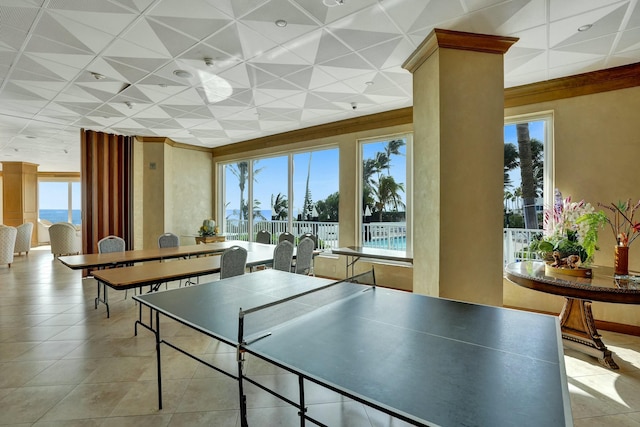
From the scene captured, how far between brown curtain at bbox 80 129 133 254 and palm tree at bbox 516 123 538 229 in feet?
24.1

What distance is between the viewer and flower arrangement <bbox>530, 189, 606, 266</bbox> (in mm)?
2840

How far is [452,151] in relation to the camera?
113 inches

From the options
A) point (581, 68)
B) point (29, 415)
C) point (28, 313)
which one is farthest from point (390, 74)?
point (28, 313)

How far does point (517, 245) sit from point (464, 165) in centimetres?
223

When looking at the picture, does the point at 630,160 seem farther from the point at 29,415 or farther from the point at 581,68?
the point at 29,415

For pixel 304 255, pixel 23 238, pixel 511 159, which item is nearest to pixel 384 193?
pixel 511 159

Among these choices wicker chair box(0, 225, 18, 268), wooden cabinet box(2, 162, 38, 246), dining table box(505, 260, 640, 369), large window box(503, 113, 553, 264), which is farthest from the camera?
wooden cabinet box(2, 162, 38, 246)

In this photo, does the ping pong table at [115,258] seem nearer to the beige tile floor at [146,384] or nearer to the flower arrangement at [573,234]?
the beige tile floor at [146,384]

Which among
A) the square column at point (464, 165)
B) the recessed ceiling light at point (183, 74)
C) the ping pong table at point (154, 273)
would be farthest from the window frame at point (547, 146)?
the recessed ceiling light at point (183, 74)

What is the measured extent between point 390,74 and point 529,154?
227 centimetres

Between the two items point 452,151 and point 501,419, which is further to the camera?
point 452,151

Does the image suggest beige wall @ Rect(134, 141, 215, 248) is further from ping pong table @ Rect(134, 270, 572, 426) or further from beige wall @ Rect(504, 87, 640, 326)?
beige wall @ Rect(504, 87, 640, 326)

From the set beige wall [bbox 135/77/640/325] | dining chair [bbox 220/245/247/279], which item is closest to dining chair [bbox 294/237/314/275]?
dining chair [bbox 220/245/247/279]

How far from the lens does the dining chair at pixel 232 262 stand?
128 inches
